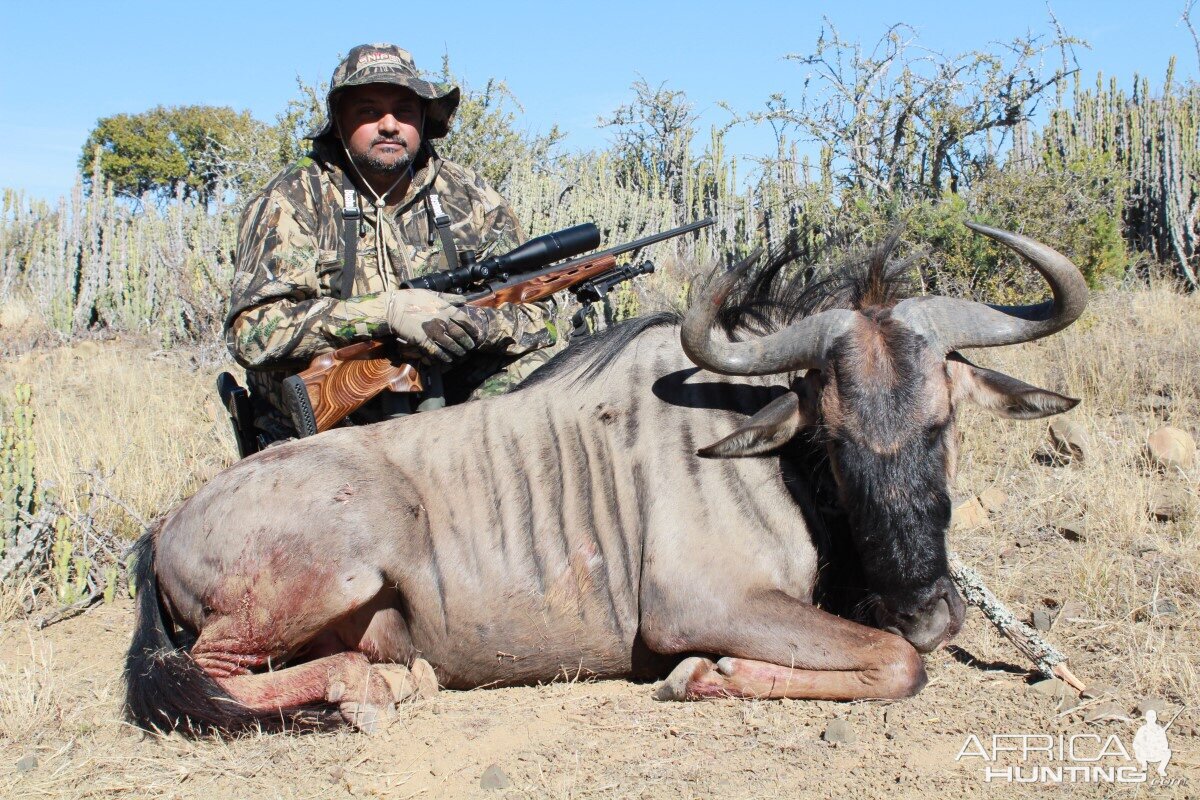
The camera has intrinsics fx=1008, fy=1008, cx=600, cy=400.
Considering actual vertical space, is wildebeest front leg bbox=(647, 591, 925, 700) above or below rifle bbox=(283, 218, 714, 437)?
below

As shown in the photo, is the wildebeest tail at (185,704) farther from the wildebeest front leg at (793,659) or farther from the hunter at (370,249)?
the hunter at (370,249)

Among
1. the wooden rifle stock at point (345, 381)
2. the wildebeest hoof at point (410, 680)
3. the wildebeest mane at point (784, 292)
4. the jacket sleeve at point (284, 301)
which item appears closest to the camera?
the wildebeest hoof at point (410, 680)

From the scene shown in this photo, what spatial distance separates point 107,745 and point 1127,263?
445 inches

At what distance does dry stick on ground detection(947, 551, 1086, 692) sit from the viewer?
333 cm

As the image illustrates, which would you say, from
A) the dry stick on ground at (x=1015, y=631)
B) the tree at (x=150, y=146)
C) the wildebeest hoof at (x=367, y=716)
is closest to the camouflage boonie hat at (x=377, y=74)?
the wildebeest hoof at (x=367, y=716)

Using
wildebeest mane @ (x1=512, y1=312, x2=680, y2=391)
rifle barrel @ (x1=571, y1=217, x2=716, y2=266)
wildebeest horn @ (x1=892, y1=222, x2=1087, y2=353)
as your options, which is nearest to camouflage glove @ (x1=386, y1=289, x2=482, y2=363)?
wildebeest mane @ (x1=512, y1=312, x2=680, y2=391)

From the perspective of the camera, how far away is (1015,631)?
3.45 meters

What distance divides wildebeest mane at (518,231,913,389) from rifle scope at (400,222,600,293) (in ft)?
2.89

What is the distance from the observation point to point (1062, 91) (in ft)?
45.7

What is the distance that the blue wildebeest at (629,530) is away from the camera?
330 cm

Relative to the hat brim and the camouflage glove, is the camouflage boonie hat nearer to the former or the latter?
the hat brim

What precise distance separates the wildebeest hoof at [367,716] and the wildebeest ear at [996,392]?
7.29ft

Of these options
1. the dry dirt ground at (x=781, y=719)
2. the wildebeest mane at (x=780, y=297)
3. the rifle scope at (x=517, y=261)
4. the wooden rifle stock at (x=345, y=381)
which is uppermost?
the rifle scope at (x=517, y=261)

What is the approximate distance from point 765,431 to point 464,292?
202cm
